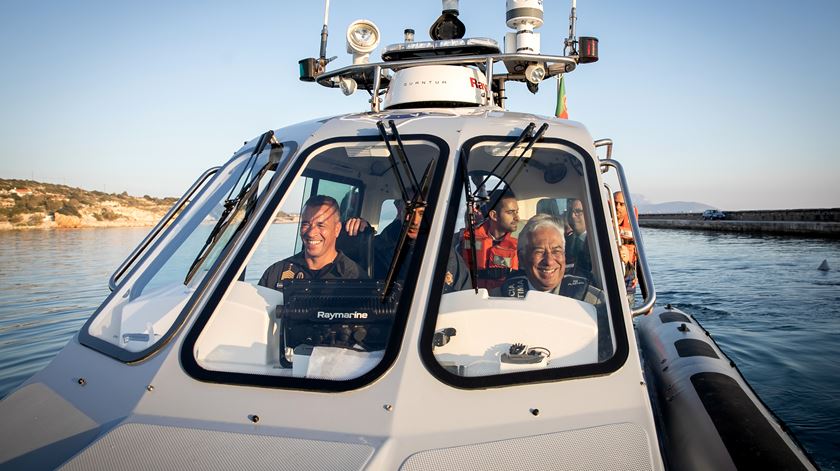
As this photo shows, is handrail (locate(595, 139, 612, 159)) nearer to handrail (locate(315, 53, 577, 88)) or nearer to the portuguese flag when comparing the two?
handrail (locate(315, 53, 577, 88))

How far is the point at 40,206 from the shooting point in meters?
34.3

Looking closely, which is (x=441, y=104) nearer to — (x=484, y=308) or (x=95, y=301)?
(x=484, y=308)

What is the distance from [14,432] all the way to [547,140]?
2432mm

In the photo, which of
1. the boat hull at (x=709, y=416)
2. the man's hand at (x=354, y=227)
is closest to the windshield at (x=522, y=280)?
the man's hand at (x=354, y=227)

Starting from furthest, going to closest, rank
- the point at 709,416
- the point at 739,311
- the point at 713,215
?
the point at 713,215 → the point at 739,311 → the point at 709,416

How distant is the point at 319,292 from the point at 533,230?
1.14 metres

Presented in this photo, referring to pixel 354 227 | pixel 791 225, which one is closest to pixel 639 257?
pixel 354 227

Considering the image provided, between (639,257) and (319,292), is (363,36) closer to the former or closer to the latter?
(319,292)

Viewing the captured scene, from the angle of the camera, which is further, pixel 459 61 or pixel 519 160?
pixel 459 61

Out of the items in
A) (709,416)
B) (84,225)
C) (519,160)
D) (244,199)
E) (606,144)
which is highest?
(606,144)

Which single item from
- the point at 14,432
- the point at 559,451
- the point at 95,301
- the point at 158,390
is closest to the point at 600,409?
the point at 559,451

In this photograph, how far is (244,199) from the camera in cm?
276

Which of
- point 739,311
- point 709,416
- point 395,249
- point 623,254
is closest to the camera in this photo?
point 395,249

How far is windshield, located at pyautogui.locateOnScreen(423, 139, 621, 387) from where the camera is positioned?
2.47 m
